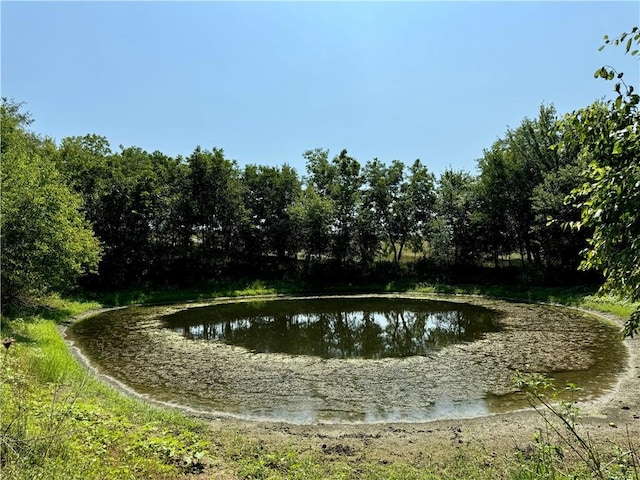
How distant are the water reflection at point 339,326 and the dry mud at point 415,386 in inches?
45.8

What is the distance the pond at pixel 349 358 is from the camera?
368 inches

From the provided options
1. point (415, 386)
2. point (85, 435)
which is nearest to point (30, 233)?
point (85, 435)

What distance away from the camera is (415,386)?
10500mm

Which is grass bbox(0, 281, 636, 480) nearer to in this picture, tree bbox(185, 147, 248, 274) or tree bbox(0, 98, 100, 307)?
tree bbox(0, 98, 100, 307)

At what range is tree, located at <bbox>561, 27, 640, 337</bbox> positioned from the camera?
10.7 feet

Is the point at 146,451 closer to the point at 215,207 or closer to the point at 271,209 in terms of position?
the point at 215,207

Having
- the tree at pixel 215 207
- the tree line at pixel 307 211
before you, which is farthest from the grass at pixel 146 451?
the tree at pixel 215 207

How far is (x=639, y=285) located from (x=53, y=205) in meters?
15.9

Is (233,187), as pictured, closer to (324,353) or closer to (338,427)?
(324,353)

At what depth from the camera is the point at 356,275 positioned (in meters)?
36.5

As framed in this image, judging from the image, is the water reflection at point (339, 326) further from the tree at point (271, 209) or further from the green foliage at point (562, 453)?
the tree at point (271, 209)

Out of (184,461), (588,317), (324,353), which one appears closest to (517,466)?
(184,461)

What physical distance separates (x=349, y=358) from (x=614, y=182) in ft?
36.5

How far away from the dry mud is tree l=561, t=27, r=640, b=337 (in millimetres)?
3515
